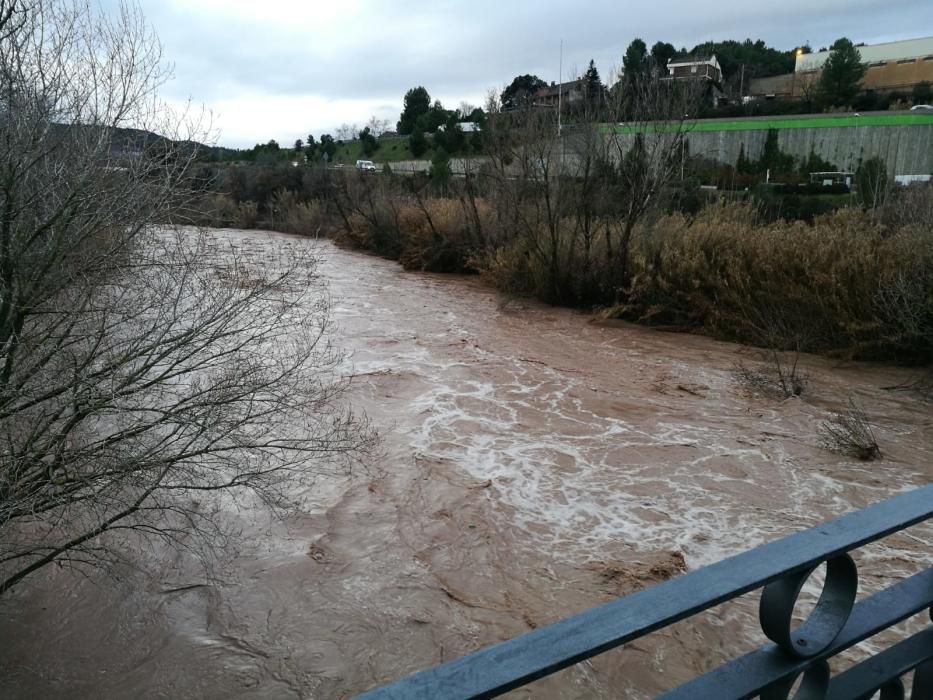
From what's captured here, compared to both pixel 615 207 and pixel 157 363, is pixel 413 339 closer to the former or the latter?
pixel 615 207

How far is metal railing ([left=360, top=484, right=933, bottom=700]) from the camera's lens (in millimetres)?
901

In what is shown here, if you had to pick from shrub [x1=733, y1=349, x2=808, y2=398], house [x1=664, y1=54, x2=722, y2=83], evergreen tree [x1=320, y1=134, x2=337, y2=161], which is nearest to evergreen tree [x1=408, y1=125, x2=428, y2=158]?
evergreen tree [x1=320, y1=134, x2=337, y2=161]

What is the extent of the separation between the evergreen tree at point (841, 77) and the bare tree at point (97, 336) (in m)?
59.1

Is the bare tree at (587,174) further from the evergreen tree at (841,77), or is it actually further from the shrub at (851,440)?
the evergreen tree at (841,77)

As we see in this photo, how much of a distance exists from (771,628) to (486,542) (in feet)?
15.6

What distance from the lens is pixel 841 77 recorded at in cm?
5384

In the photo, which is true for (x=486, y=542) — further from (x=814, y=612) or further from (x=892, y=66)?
(x=892, y=66)

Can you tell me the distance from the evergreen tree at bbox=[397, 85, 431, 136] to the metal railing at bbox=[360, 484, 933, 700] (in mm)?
63860

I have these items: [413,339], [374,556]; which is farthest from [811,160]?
[374,556]

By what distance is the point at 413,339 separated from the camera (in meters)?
12.3

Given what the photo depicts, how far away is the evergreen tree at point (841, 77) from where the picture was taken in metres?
53.6

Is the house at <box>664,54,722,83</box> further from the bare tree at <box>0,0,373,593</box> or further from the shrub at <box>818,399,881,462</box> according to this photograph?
the bare tree at <box>0,0,373,593</box>

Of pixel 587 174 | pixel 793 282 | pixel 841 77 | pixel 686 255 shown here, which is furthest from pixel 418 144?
pixel 793 282

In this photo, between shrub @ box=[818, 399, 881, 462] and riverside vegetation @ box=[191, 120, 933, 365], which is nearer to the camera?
shrub @ box=[818, 399, 881, 462]
